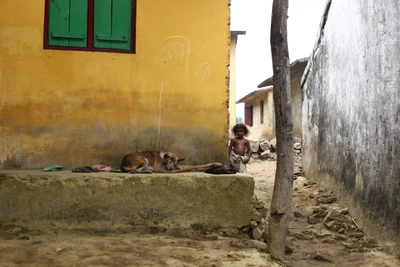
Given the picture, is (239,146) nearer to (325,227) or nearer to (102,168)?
(325,227)

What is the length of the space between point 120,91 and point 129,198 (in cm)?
143

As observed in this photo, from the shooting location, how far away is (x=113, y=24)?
5.01 m

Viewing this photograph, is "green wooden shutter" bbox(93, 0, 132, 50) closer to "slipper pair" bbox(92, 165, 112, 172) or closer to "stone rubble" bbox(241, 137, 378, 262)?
"slipper pair" bbox(92, 165, 112, 172)

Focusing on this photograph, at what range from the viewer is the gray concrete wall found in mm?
4469

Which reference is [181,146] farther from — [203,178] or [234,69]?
[234,69]

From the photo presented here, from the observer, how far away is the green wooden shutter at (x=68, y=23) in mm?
4914

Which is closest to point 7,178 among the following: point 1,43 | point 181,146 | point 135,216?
point 135,216

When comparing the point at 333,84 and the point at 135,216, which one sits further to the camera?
the point at 333,84

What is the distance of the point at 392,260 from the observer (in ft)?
13.6

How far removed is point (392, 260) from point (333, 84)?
12.1 ft

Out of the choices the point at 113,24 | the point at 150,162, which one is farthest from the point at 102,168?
the point at 113,24

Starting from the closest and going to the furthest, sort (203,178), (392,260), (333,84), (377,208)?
1. (392,260)
2. (203,178)
3. (377,208)
4. (333,84)

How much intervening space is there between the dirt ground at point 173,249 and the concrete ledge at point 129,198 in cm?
14

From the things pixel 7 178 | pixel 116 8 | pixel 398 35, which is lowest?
pixel 7 178
